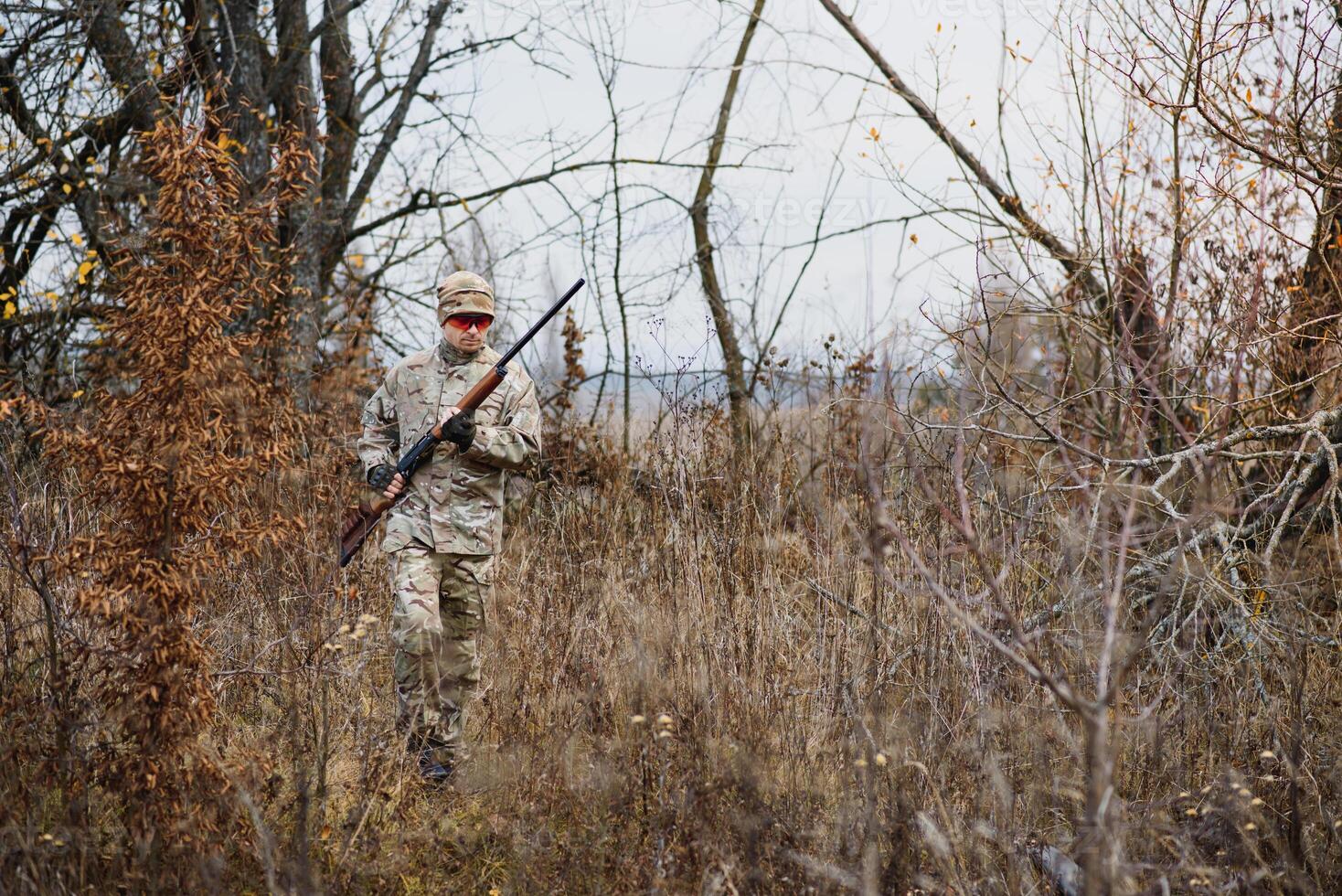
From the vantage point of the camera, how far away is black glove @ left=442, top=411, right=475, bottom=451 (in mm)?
3889

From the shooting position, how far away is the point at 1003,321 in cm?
639

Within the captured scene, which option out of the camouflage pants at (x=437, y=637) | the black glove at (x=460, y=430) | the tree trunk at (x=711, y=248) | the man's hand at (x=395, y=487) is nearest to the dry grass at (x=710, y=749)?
the camouflage pants at (x=437, y=637)

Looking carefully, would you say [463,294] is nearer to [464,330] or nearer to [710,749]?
[464,330]

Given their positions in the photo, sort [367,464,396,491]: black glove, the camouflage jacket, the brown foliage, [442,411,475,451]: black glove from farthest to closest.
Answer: [367,464,396,491]: black glove → the camouflage jacket → [442,411,475,451]: black glove → the brown foliage

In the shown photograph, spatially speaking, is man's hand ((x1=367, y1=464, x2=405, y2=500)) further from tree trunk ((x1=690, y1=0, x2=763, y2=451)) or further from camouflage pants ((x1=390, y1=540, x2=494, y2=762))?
tree trunk ((x1=690, y1=0, x2=763, y2=451))

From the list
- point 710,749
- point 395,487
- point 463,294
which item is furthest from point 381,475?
point 710,749

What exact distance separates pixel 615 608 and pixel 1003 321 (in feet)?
9.52

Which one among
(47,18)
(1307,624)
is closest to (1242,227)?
(1307,624)

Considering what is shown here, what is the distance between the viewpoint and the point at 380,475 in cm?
416

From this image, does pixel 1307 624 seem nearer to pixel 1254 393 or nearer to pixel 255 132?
pixel 1254 393

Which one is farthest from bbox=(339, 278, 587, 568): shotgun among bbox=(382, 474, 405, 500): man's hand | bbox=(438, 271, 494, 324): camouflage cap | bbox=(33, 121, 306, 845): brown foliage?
bbox=(33, 121, 306, 845): brown foliage

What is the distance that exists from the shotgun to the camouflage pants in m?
0.17

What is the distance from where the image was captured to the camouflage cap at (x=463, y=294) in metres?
4.17

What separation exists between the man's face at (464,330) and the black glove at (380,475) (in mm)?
514
